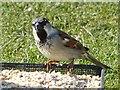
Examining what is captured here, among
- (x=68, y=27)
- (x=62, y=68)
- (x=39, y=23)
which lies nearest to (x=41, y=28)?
(x=39, y=23)

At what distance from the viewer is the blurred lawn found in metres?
3.87

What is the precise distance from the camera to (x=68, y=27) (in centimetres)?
439

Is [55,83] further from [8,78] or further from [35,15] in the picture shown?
[35,15]

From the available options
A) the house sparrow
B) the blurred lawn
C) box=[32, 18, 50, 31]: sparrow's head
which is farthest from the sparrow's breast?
the blurred lawn

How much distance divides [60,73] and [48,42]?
0.69 feet

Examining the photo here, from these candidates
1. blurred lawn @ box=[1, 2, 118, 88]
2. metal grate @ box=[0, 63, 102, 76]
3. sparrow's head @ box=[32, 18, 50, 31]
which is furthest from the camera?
blurred lawn @ box=[1, 2, 118, 88]

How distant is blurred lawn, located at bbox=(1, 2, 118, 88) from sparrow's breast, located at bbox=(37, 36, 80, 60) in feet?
1.67

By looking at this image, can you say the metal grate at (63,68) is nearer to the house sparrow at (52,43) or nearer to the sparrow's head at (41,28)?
the house sparrow at (52,43)

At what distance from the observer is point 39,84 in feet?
9.54

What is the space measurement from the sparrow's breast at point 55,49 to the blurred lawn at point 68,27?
509mm

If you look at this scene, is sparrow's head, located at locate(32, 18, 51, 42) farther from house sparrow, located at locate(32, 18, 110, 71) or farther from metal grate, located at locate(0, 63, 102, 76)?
metal grate, located at locate(0, 63, 102, 76)

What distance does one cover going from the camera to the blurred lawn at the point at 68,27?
12.7 ft

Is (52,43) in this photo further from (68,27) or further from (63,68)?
(68,27)

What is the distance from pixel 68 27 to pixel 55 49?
1.31m
